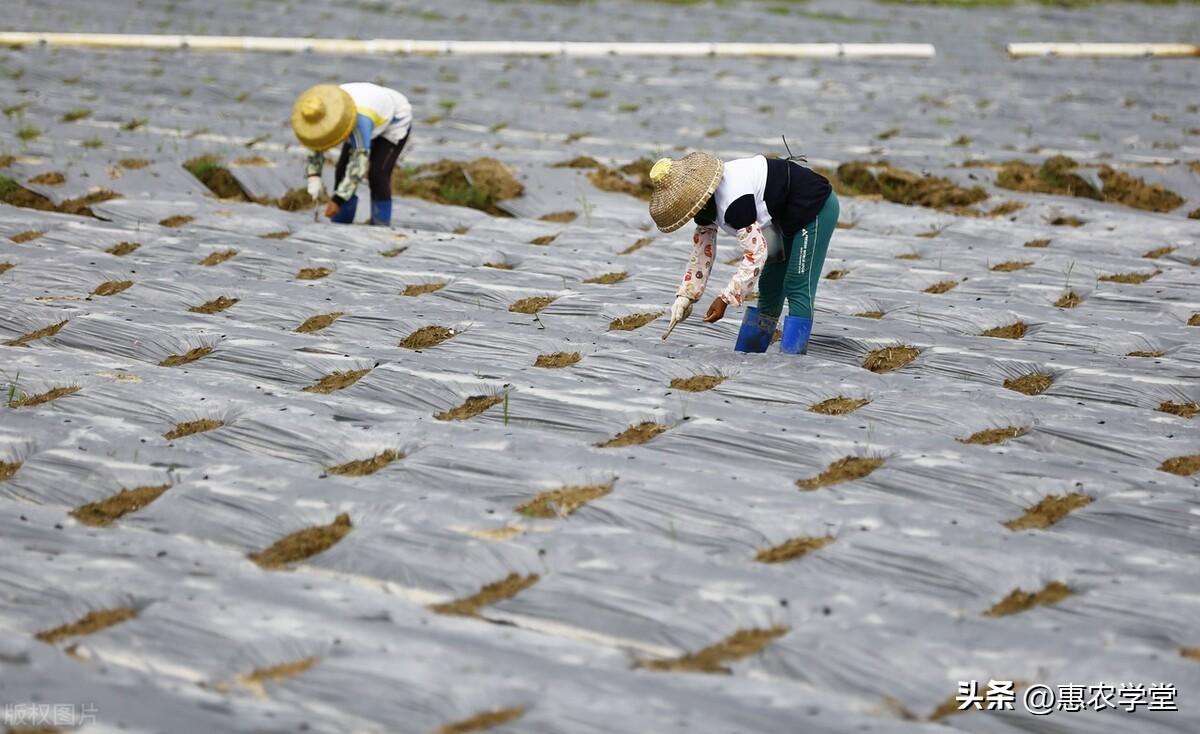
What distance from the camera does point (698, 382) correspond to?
3.98 m

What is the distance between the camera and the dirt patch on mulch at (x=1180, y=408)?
3733mm

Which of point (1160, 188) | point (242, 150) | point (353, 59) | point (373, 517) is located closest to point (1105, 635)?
point (373, 517)

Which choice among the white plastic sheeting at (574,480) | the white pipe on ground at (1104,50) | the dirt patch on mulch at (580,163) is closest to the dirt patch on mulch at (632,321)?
the white plastic sheeting at (574,480)

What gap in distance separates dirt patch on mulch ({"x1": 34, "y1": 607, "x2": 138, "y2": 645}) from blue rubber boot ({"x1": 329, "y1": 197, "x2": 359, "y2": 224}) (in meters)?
3.57

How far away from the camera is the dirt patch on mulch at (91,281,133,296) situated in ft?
15.8

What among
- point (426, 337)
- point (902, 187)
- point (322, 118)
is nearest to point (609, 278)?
point (426, 337)

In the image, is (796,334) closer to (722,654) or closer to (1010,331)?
(1010,331)

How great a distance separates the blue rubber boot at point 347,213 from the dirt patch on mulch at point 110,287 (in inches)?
52.2

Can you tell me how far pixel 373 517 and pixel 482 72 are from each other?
7577 millimetres

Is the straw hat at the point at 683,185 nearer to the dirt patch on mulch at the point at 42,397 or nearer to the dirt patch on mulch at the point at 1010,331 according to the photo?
the dirt patch on mulch at the point at 1010,331

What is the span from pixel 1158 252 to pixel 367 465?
3.90 metres

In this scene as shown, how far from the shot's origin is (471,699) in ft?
7.72

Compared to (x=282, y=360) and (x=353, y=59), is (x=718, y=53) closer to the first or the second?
(x=353, y=59)

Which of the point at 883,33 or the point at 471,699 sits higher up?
the point at 883,33
